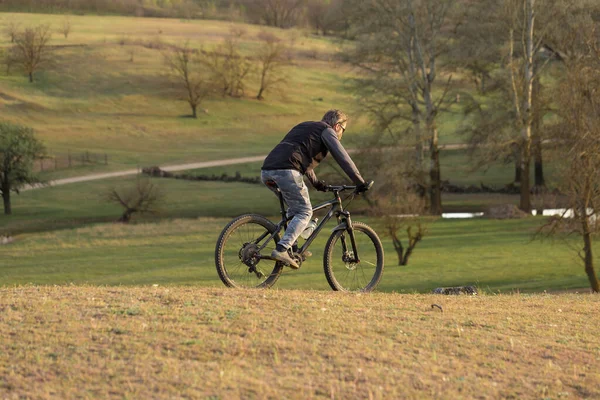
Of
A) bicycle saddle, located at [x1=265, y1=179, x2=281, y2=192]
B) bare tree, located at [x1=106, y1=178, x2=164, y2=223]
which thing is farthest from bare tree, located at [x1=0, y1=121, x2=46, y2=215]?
bicycle saddle, located at [x1=265, y1=179, x2=281, y2=192]

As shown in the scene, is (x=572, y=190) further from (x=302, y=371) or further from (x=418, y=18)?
(x=418, y=18)

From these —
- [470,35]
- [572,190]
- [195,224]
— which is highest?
[470,35]

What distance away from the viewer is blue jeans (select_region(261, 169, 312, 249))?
11.0 metres

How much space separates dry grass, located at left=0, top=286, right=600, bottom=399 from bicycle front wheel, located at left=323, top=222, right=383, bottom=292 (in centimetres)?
113

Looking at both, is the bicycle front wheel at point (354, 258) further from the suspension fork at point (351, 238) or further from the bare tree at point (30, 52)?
the bare tree at point (30, 52)

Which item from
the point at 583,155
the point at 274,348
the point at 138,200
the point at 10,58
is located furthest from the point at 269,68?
the point at 274,348

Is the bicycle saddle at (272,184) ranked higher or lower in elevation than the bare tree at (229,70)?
lower

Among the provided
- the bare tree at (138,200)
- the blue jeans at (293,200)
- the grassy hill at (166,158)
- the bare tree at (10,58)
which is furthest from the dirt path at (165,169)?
the blue jeans at (293,200)

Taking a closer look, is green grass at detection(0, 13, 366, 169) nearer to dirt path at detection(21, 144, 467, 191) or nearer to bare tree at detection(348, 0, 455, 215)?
dirt path at detection(21, 144, 467, 191)

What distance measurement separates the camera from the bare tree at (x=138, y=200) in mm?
62531

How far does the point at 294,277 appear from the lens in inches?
1524

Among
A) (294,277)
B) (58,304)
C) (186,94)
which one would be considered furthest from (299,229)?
(186,94)

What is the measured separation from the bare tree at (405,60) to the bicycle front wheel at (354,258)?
150ft

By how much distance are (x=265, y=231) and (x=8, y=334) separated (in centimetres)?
392
